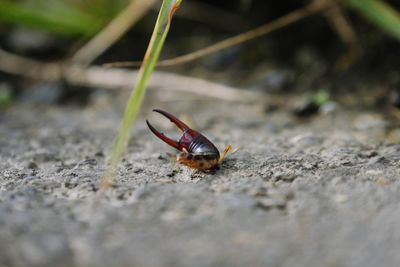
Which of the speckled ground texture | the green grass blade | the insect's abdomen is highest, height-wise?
the green grass blade

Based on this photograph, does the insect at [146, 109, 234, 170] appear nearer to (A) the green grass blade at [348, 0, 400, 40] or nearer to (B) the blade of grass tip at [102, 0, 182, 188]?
(B) the blade of grass tip at [102, 0, 182, 188]

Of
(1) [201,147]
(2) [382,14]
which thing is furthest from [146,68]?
(2) [382,14]

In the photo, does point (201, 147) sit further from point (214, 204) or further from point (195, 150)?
point (214, 204)

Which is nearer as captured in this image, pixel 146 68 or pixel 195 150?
pixel 146 68

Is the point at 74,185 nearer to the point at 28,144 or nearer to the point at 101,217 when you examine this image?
the point at 101,217

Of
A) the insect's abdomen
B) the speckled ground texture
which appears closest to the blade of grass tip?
the speckled ground texture

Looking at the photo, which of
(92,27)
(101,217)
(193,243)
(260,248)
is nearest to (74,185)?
(101,217)
